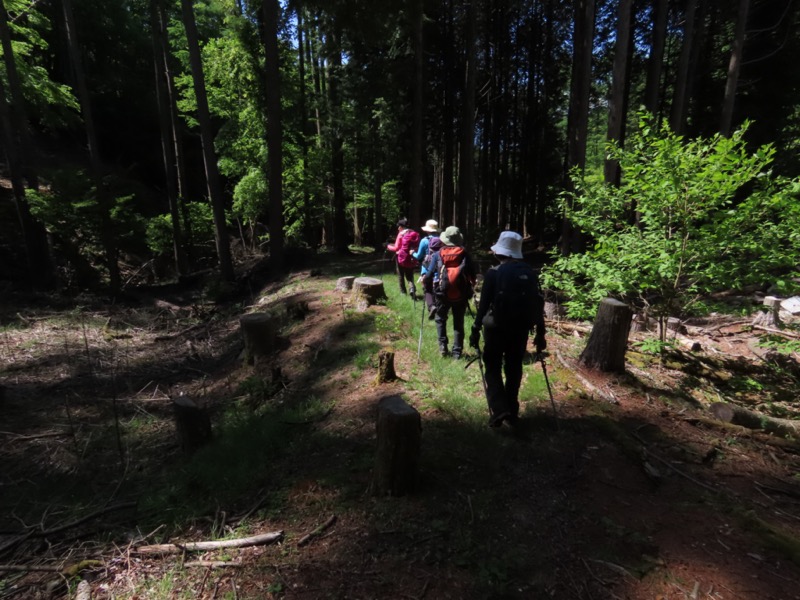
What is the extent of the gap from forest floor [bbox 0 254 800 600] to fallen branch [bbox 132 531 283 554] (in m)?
0.05

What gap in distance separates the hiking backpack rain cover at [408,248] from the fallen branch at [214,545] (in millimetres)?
7150

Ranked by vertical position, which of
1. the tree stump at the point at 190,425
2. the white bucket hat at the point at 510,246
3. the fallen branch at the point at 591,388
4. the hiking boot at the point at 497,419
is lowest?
the tree stump at the point at 190,425

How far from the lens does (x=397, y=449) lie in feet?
11.8

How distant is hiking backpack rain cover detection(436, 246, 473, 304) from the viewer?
628cm

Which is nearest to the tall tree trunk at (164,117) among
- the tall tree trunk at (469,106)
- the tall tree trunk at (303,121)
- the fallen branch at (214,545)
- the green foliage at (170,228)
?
the green foliage at (170,228)

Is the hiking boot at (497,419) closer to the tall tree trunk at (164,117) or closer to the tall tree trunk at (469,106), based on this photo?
the tall tree trunk at (469,106)

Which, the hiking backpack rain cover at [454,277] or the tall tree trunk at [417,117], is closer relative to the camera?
the hiking backpack rain cover at [454,277]

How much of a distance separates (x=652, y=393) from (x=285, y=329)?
731cm

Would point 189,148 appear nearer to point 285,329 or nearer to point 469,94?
point 469,94

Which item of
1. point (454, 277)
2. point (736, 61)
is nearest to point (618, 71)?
point (736, 61)

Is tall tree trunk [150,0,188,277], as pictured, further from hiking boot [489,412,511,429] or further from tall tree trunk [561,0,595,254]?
hiking boot [489,412,511,429]

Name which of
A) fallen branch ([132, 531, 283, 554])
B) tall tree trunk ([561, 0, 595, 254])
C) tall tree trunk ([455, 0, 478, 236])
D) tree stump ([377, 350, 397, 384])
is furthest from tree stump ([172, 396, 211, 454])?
tall tree trunk ([455, 0, 478, 236])

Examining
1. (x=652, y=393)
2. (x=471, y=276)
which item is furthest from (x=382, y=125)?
(x=652, y=393)

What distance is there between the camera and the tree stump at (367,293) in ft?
31.6
